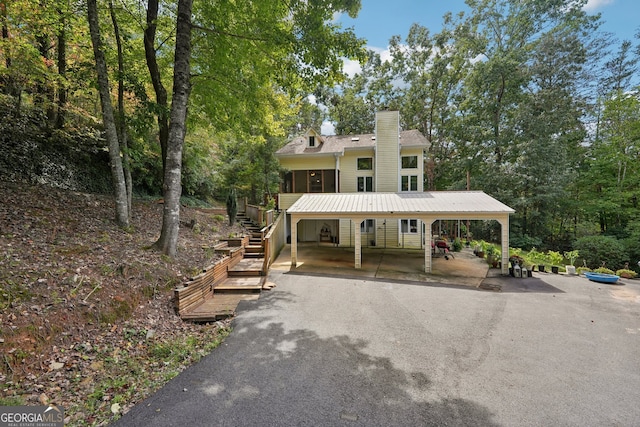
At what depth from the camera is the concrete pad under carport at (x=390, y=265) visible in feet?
32.0

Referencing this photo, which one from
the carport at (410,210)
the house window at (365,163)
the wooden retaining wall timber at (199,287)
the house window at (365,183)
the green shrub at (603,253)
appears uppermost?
the house window at (365,163)

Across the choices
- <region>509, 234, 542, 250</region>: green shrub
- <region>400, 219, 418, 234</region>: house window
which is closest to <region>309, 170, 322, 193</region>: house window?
<region>400, 219, 418, 234</region>: house window

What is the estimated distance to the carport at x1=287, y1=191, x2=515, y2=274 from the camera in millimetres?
10117

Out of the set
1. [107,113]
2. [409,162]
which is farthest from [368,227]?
[107,113]

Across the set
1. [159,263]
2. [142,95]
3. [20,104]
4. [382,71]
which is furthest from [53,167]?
[382,71]

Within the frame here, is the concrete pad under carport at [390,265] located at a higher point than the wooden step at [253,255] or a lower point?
lower

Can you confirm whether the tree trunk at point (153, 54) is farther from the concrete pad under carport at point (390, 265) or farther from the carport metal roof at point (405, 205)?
the concrete pad under carport at point (390, 265)

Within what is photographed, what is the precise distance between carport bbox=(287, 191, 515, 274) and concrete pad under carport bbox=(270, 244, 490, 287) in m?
0.61

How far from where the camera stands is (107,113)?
6.73 meters

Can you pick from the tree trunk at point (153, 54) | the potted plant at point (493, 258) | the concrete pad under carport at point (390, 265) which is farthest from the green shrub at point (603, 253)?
the tree trunk at point (153, 54)

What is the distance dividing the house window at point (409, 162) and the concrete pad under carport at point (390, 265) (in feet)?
17.8

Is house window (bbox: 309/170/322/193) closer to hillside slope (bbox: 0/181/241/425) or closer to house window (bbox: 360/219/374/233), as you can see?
house window (bbox: 360/219/374/233)

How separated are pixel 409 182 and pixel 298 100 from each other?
9.07m

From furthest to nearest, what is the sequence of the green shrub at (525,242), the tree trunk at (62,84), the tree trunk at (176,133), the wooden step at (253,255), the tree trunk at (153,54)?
1. the green shrub at (525,242)
2. the wooden step at (253,255)
3. the tree trunk at (62,84)
4. the tree trunk at (153,54)
5. the tree trunk at (176,133)
